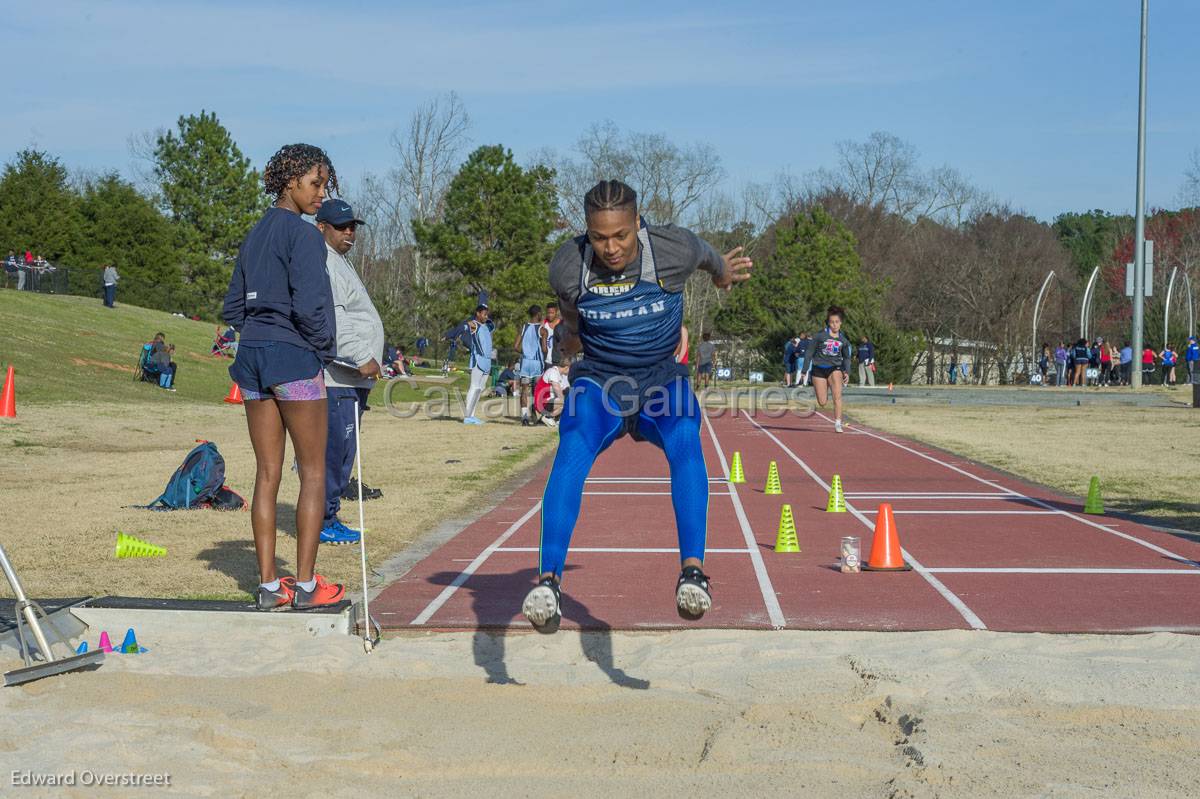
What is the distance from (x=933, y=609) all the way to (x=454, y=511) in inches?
208

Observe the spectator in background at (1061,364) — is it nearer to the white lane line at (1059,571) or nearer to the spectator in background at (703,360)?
the spectator in background at (703,360)

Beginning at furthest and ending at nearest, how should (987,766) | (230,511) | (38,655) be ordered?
(230,511)
(38,655)
(987,766)

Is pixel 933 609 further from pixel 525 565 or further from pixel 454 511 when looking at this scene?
pixel 454 511

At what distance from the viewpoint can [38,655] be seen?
540 cm

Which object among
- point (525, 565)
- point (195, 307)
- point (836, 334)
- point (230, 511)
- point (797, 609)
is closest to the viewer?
point (797, 609)

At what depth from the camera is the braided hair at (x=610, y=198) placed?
4.72 metres

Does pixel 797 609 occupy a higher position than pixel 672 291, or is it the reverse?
pixel 672 291

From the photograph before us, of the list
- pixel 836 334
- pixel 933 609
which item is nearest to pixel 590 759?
pixel 933 609

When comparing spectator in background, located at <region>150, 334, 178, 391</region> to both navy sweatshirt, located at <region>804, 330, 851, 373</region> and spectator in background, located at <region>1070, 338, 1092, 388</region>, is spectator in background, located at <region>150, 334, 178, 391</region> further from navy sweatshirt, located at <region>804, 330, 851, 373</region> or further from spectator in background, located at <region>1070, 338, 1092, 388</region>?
spectator in background, located at <region>1070, 338, 1092, 388</region>

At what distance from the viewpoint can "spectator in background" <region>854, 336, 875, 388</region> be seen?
45219 millimetres

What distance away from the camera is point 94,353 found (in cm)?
3694

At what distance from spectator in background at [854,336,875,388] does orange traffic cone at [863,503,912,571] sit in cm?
3754

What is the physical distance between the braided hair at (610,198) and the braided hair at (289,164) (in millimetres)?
1933

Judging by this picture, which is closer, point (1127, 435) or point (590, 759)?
point (590, 759)
